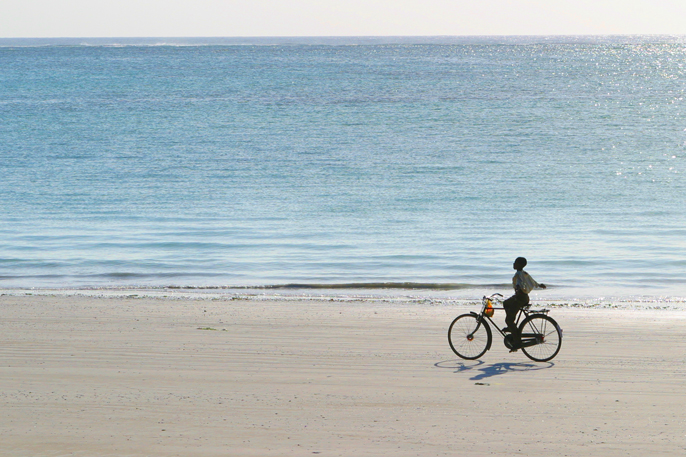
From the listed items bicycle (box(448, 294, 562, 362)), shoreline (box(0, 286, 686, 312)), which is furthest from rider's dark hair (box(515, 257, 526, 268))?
shoreline (box(0, 286, 686, 312))

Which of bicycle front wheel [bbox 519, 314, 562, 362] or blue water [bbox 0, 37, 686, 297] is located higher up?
blue water [bbox 0, 37, 686, 297]

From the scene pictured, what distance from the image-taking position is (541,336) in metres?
10.2

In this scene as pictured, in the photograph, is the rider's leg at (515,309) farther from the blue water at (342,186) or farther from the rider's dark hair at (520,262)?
the blue water at (342,186)

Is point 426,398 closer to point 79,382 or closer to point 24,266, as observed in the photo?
point 79,382

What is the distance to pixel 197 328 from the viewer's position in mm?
12461

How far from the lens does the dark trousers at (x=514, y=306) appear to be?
33.3 ft

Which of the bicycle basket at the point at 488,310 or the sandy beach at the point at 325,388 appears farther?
the bicycle basket at the point at 488,310

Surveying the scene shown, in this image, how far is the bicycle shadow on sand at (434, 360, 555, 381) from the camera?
9984 millimetres

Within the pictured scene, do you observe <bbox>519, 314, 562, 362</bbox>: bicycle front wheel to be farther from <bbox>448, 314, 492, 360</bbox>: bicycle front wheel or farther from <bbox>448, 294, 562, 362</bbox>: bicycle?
<bbox>448, 314, 492, 360</bbox>: bicycle front wheel

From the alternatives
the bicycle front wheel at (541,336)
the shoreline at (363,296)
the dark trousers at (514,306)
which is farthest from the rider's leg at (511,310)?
the shoreline at (363,296)

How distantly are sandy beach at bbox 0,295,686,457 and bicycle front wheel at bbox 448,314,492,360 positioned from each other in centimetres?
16

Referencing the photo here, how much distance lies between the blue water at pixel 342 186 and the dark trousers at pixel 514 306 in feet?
22.4

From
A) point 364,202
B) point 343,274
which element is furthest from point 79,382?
point 364,202

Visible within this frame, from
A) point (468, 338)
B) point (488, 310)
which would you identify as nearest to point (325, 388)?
point (468, 338)
